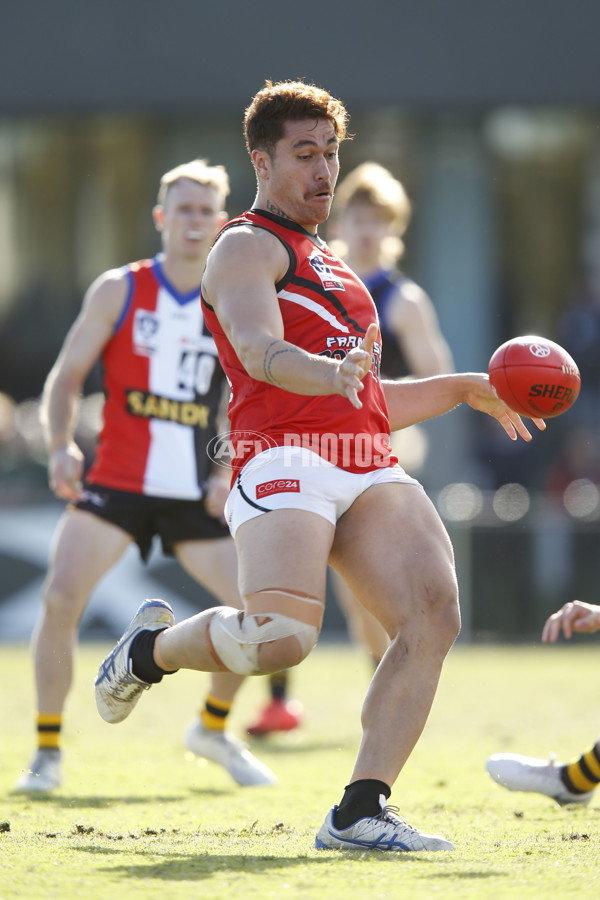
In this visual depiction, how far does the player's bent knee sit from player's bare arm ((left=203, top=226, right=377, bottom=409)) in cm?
72

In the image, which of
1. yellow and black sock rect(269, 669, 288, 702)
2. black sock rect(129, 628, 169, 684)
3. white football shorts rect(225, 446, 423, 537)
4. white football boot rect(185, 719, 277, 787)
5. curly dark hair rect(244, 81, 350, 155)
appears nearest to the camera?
white football shorts rect(225, 446, 423, 537)

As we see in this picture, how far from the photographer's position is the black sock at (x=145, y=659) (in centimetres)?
434

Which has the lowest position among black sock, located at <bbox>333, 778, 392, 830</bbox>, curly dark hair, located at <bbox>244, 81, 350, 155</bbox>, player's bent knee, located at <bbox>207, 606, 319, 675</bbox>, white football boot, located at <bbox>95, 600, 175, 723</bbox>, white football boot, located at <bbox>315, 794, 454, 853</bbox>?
white football boot, located at <bbox>315, 794, 454, 853</bbox>

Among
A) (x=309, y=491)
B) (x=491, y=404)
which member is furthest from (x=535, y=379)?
(x=309, y=491)

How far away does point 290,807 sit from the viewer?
5.10 m

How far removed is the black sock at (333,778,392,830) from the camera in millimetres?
3926

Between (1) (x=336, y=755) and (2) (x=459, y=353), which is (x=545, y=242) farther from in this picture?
(1) (x=336, y=755)

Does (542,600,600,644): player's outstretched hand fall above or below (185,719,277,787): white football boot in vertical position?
above

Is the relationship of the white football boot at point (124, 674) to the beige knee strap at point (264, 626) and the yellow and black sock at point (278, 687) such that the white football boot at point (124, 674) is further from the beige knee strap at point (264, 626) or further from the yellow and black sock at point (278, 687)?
the yellow and black sock at point (278, 687)

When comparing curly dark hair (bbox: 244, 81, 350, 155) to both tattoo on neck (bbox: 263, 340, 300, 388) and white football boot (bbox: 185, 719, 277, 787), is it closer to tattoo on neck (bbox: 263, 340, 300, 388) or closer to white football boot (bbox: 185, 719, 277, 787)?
tattoo on neck (bbox: 263, 340, 300, 388)

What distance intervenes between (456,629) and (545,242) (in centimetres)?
1273

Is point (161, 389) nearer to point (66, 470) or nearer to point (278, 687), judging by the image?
point (66, 470)

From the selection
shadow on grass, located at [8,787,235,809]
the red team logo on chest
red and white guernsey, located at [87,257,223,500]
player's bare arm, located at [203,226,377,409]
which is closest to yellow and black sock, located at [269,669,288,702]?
red and white guernsey, located at [87,257,223,500]

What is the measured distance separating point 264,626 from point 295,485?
0.45 metres
